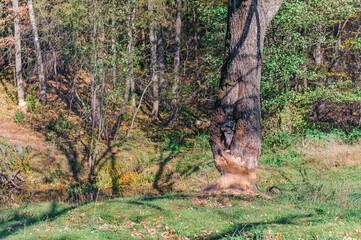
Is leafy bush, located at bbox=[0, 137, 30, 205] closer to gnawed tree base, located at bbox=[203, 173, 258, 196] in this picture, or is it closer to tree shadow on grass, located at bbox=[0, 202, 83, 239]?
tree shadow on grass, located at bbox=[0, 202, 83, 239]

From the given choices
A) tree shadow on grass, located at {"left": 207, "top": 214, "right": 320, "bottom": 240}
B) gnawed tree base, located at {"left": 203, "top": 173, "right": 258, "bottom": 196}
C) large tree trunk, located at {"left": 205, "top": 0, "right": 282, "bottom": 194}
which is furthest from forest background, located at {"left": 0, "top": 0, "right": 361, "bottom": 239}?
tree shadow on grass, located at {"left": 207, "top": 214, "right": 320, "bottom": 240}

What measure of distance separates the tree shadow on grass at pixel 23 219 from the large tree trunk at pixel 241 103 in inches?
150

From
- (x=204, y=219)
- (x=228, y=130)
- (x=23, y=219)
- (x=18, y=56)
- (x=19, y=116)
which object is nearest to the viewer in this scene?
(x=204, y=219)

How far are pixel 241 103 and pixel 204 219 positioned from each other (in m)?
2.90

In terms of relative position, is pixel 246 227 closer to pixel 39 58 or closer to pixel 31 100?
pixel 39 58

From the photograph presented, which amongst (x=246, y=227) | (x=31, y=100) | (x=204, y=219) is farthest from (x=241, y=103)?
(x=31, y=100)

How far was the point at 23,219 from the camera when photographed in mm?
6121

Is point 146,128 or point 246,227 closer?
point 246,227

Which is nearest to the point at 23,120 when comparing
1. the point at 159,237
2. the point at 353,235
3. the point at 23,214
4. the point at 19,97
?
the point at 19,97

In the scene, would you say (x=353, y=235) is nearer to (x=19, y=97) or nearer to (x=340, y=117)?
(x=340, y=117)

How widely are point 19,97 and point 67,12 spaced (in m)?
7.38

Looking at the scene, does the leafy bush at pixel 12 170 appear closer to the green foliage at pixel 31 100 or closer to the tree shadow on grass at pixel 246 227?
the green foliage at pixel 31 100

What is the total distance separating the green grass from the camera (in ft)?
14.1

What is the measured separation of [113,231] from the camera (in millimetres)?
4820
